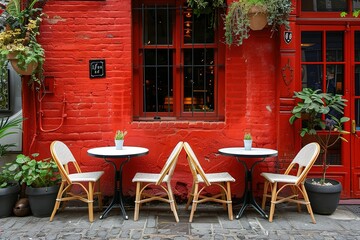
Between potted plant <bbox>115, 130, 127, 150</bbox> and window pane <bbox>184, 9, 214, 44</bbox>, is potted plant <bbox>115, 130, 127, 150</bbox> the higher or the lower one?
the lower one

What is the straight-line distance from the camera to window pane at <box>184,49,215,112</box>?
5660 mm

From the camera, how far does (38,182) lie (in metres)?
4.94

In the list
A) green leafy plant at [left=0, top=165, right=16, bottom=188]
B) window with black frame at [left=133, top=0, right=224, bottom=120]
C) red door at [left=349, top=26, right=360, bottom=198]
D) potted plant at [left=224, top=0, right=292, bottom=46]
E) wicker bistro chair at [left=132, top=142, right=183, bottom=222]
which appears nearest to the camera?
wicker bistro chair at [left=132, top=142, right=183, bottom=222]

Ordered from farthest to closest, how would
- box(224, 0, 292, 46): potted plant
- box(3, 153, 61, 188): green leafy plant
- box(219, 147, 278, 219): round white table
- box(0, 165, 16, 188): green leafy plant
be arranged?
box(0, 165, 16, 188): green leafy plant → box(224, 0, 292, 46): potted plant → box(3, 153, 61, 188): green leafy plant → box(219, 147, 278, 219): round white table

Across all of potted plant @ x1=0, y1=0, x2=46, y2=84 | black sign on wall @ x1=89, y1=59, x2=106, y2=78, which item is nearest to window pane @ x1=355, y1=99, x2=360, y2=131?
black sign on wall @ x1=89, y1=59, x2=106, y2=78

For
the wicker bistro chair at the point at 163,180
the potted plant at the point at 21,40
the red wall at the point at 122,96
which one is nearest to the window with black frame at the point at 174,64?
the red wall at the point at 122,96

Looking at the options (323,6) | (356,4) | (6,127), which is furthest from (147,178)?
(356,4)

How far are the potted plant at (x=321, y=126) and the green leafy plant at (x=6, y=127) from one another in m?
3.95

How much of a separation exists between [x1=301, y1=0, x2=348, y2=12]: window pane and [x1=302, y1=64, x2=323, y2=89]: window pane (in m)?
0.85

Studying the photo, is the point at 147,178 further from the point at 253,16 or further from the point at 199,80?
the point at 253,16

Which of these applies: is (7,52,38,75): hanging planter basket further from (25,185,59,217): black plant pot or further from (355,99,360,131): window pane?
(355,99,360,131): window pane

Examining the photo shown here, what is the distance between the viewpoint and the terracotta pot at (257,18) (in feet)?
16.3

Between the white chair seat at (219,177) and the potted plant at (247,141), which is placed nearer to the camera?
the white chair seat at (219,177)

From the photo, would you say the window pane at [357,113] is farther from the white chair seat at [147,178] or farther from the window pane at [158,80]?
the white chair seat at [147,178]
